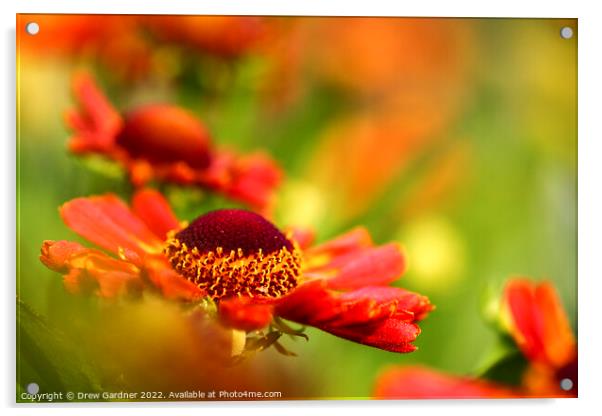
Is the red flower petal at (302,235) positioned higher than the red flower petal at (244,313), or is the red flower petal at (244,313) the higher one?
the red flower petal at (302,235)

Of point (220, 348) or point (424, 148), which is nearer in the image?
point (220, 348)


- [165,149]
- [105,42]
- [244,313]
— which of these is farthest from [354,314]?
[105,42]

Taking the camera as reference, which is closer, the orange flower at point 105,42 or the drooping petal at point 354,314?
the drooping petal at point 354,314

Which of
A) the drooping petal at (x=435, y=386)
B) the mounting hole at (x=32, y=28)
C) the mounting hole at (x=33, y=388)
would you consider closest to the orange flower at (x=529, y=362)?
the drooping petal at (x=435, y=386)

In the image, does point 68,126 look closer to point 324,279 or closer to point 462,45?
point 324,279

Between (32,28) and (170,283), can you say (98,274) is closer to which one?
(170,283)

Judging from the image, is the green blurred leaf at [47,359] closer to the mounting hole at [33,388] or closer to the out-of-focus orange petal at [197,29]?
the mounting hole at [33,388]
